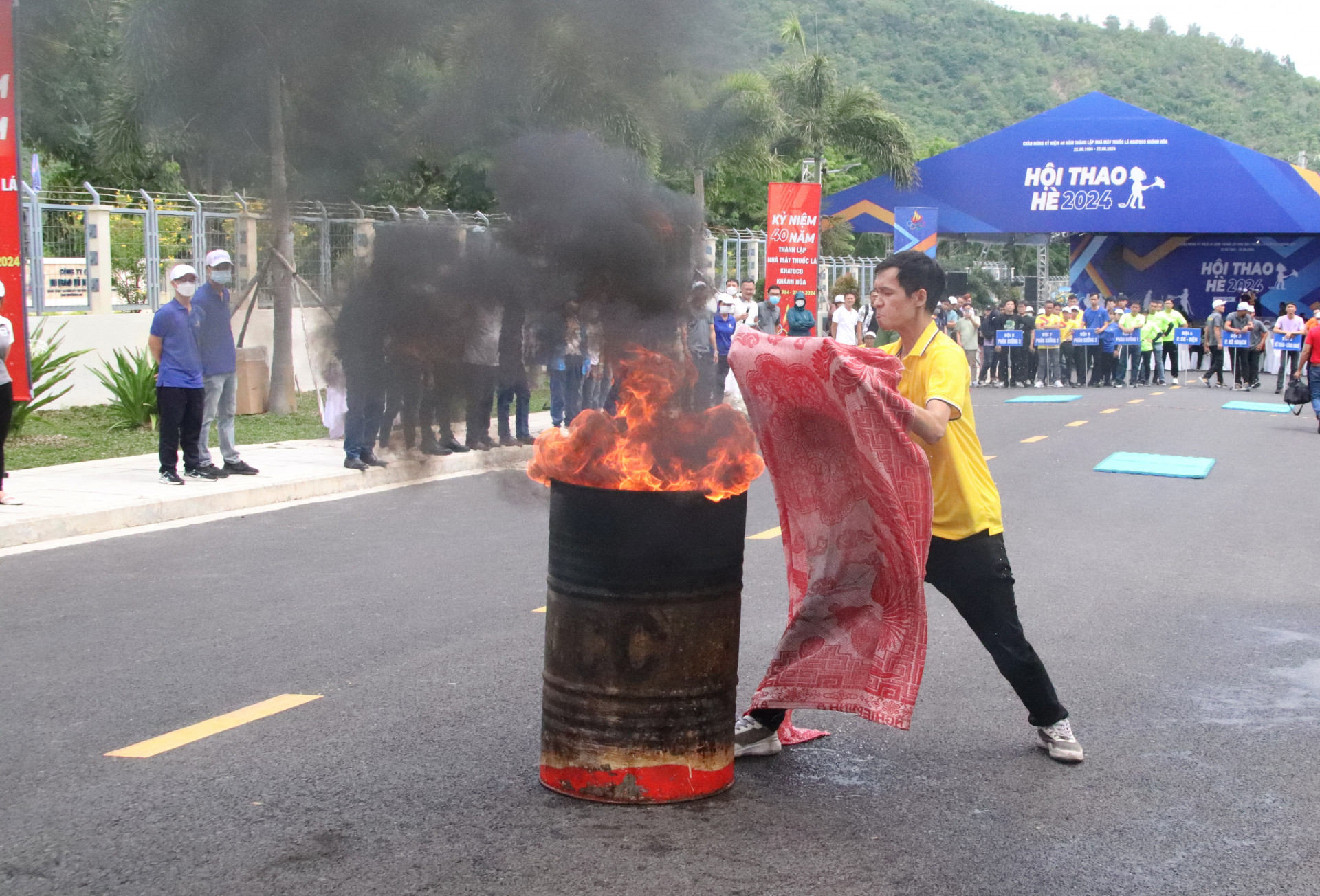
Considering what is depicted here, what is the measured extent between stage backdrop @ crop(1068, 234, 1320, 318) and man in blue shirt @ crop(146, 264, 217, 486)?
29.2m

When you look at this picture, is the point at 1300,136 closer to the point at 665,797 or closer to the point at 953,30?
the point at 953,30

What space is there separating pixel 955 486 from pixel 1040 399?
19.9 m

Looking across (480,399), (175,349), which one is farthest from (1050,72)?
(480,399)

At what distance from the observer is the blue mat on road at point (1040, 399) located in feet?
76.2

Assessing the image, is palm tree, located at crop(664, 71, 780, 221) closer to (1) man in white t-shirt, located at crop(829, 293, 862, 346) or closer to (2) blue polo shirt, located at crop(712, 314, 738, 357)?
(2) blue polo shirt, located at crop(712, 314, 738, 357)

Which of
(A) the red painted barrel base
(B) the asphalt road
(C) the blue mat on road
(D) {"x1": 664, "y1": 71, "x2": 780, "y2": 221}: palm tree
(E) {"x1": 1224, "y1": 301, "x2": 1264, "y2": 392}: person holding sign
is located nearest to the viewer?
(B) the asphalt road

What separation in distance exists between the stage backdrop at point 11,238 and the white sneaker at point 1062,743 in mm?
9586

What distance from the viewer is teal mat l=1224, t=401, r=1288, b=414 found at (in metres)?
21.6

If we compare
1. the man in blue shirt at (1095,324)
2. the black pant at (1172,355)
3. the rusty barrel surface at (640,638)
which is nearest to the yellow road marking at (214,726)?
the rusty barrel surface at (640,638)

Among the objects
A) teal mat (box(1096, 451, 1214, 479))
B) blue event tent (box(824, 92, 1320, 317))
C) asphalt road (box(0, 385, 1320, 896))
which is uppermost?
blue event tent (box(824, 92, 1320, 317))

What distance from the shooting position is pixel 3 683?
5543mm

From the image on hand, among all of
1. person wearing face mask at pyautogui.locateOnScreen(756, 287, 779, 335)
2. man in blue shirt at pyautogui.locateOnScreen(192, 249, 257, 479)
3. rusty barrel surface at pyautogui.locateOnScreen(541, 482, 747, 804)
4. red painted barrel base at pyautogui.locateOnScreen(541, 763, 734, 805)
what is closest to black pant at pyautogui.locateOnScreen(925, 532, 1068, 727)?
rusty barrel surface at pyautogui.locateOnScreen(541, 482, 747, 804)

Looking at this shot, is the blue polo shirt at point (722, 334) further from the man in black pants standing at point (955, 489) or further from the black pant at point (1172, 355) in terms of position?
the black pant at point (1172, 355)

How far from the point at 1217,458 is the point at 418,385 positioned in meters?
11.5
